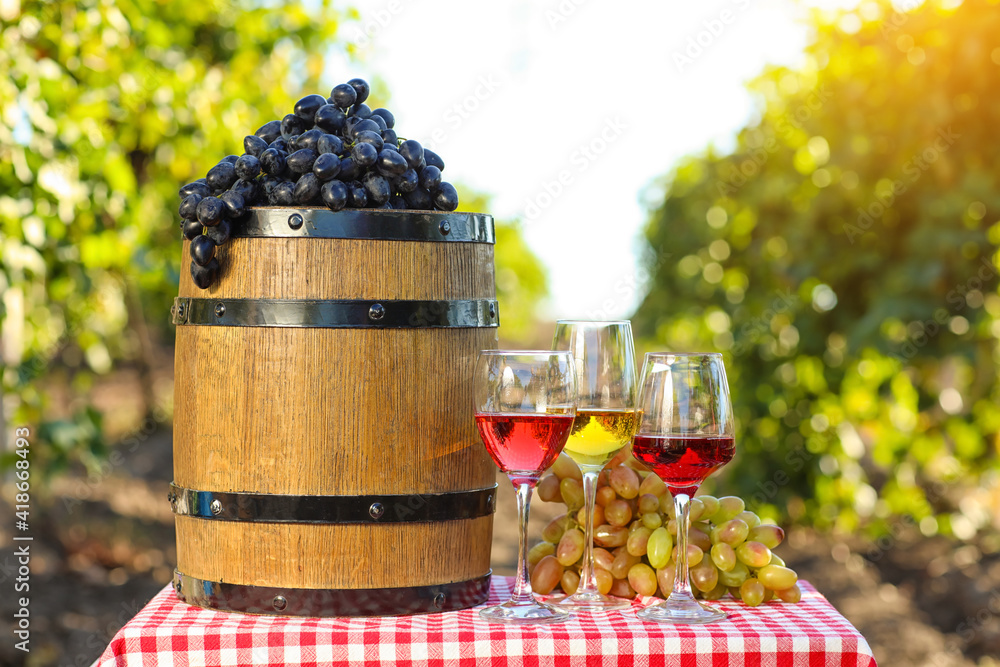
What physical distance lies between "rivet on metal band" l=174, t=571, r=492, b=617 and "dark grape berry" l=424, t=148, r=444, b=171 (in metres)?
0.68

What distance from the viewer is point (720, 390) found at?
5.01 feet

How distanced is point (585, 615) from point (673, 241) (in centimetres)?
600

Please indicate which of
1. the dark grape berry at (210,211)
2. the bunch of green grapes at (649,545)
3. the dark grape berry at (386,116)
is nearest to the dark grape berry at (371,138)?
the dark grape berry at (386,116)

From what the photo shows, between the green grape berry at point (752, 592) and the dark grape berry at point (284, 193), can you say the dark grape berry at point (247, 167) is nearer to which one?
the dark grape berry at point (284, 193)

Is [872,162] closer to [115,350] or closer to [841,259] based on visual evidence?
[841,259]

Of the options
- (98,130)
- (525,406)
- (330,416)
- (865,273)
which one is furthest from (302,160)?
(865,273)

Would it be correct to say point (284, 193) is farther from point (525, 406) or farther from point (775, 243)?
point (775, 243)

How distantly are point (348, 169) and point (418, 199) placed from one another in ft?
0.44

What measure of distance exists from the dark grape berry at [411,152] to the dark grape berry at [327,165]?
0.40 ft

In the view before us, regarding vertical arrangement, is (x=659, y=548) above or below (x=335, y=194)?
below

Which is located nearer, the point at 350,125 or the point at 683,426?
the point at 683,426

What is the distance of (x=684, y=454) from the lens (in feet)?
4.90

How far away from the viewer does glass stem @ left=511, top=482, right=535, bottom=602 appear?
1527 mm

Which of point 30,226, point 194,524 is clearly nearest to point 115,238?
point 30,226
